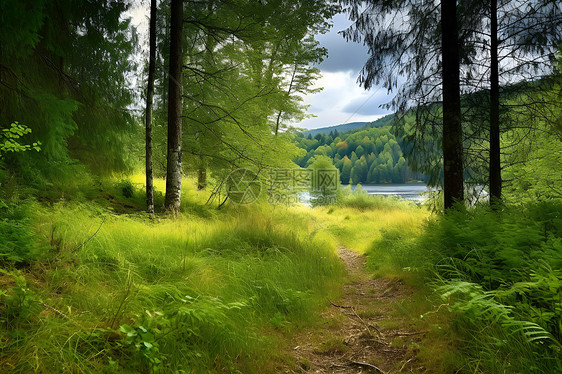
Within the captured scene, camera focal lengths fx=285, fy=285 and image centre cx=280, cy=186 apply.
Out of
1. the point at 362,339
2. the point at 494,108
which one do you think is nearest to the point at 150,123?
the point at 362,339

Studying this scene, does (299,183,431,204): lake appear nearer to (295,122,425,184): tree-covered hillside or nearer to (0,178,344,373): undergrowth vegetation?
(295,122,425,184): tree-covered hillside

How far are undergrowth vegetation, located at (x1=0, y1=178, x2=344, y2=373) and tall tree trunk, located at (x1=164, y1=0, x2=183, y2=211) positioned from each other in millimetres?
1901

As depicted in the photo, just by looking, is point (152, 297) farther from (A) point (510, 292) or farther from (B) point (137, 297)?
(A) point (510, 292)

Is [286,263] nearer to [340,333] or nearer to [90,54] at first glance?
[340,333]

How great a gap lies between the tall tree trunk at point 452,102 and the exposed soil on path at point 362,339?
2505mm

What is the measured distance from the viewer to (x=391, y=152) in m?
59.4

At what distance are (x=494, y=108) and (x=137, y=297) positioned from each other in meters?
7.54

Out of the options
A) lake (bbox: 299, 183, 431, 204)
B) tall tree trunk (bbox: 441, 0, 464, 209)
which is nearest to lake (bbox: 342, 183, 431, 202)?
lake (bbox: 299, 183, 431, 204)

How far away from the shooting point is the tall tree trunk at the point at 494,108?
629 cm

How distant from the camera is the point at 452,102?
5.72 metres

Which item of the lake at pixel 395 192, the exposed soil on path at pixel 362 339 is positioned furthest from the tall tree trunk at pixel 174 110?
the lake at pixel 395 192

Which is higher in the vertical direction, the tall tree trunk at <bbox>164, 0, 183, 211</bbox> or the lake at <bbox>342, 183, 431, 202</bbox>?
the tall tree trunk at <bbox>164, 0, 183, 211</bbox>

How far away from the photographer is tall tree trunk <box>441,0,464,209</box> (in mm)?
5656

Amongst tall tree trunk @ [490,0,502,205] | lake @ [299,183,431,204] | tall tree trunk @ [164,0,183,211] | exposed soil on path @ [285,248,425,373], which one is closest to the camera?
exposed soil on path @ [285,248,425,373]
